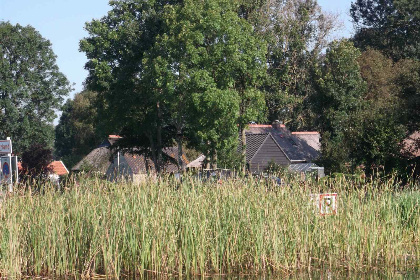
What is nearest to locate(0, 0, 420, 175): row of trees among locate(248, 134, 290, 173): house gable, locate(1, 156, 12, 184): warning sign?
locate(248, 134, 290, 173): house gable

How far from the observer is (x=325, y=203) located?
1204cm

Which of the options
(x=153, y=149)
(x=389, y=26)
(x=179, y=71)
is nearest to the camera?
(x=179, y=71)

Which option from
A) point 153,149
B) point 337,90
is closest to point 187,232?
point 153,149

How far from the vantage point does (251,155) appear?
49844 mm

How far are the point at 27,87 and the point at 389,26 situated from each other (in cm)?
3220

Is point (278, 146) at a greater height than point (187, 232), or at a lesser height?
greater

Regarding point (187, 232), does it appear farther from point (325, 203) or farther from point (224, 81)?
point (224, 81)

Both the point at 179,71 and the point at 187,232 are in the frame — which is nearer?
the point at 187,232

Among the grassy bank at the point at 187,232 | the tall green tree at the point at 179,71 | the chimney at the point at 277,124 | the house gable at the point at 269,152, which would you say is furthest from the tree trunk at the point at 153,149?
the grassy bank at the point at 187,232

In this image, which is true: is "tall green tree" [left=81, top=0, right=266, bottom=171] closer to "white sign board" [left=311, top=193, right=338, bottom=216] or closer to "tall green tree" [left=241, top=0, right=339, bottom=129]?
"tall green tree" [left=241, top=0, right=339, bottom=129]

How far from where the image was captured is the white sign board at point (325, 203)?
1189 cm

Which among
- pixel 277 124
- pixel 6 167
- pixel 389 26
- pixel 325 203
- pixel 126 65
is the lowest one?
pixel 325 203

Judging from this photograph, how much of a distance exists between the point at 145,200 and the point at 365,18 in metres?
57.3

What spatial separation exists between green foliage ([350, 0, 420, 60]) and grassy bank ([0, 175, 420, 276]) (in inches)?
1725
